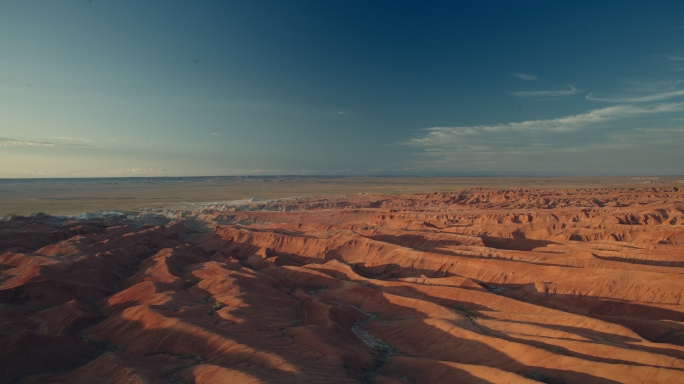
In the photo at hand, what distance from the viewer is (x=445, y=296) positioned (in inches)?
1299

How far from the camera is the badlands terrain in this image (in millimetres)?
18578

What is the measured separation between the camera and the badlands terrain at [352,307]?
18.6m

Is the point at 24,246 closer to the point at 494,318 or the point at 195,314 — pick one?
the point at 195,314

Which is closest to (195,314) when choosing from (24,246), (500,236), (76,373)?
(76,373)

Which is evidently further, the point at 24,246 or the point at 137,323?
the point at 24,246

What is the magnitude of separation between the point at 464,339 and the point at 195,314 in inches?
689

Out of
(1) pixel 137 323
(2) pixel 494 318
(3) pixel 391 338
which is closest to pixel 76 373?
(1) pixel 137 323

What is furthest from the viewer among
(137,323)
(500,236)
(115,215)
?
(115,215)

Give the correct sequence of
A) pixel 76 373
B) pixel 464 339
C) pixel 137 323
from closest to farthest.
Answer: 1. pixel 76 373
2. pixel 464 339
3. pixel 137 323

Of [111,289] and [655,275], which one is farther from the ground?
[655,275]

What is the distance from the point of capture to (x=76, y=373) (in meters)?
19.0

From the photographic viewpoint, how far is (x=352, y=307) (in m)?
32.4

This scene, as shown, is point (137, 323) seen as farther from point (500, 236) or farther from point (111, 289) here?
point (500, 236)

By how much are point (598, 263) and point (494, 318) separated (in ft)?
60.0
